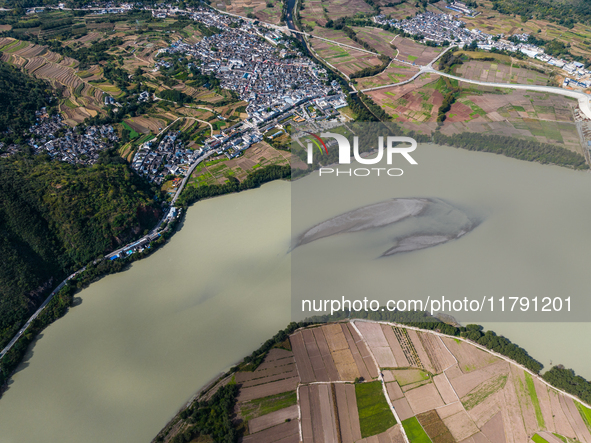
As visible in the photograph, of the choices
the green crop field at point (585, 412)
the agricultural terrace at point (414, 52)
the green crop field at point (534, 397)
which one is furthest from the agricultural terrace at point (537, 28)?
the green crop field at point (585, 412)

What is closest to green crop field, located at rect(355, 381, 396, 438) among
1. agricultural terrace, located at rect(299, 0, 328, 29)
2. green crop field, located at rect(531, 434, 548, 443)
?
green crop field, located at rect(531, 434, 548, 443)

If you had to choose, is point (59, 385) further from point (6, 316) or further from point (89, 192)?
point (89, 192)

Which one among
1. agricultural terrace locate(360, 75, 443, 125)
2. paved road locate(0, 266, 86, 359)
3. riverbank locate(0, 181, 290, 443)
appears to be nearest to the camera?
riverbank locate(0, 181, 290, 443)

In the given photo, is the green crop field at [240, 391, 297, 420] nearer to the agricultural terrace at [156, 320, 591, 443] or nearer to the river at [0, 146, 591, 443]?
the agricultural terrace at [156, 320, 591, 443]

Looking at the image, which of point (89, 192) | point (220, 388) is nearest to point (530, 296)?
point (220, 388)

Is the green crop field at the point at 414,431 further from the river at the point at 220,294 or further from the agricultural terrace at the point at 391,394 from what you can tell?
the river at the point at 220,294
